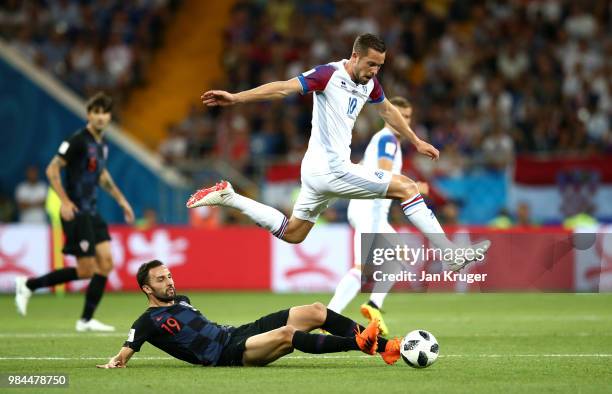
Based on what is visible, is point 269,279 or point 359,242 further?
point 269,279

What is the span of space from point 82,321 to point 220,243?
7.27 m

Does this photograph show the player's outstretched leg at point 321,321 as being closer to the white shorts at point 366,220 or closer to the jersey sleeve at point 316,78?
the jersey sleeve at point 316,78

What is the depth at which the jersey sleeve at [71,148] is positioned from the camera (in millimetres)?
12116

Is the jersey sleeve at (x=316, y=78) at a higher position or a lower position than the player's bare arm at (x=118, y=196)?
higher

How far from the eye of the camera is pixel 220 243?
1955cm

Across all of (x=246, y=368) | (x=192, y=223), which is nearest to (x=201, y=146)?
(x=192, y=223)

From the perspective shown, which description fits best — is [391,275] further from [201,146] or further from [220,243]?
[201,146]

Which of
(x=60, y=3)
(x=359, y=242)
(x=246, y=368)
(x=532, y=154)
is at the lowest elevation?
(x=246, y=368)

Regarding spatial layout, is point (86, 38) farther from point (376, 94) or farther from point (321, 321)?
point (321, 321)

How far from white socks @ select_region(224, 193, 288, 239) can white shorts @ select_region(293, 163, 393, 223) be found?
1.10 ft

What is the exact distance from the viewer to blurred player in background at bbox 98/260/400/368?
331 inches

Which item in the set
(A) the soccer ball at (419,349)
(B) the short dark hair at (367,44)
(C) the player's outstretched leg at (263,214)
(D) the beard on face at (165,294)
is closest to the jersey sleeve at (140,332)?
(D) the beard on face at (165,294)

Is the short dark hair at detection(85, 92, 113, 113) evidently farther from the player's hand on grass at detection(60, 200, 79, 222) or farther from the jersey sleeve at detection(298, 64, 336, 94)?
the jersey sleeve at detection(298, 64, 336, 94)

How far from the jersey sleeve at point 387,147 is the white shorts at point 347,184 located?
6.14 ft
